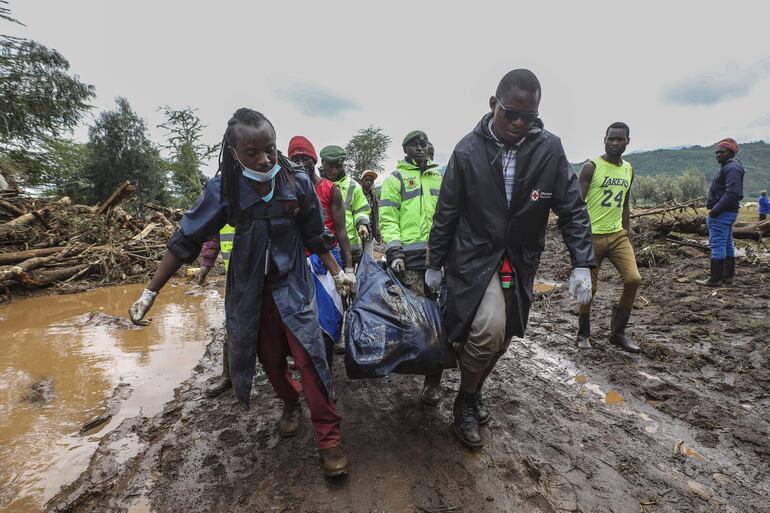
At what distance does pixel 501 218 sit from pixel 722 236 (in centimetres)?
523

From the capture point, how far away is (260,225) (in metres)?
1.90

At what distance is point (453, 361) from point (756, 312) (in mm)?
4194

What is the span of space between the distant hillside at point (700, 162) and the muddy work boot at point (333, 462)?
100109 millimetres

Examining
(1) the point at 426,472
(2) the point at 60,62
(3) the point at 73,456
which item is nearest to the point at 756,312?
(1) the point at 426,472

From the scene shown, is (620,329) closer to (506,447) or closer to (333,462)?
(506,447)

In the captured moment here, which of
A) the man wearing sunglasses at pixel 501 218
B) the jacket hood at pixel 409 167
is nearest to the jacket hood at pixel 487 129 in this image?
the man wearing sunglasses at pixel 501 218

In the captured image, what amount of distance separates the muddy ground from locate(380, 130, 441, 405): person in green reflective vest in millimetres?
922

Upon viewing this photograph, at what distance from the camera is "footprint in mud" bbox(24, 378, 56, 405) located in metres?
2.86

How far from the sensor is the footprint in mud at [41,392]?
2.86 m

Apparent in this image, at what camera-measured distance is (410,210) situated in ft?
10.00

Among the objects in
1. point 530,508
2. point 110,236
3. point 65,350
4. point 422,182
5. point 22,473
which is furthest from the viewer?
point 110,236

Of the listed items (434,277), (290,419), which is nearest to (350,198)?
(434,277)

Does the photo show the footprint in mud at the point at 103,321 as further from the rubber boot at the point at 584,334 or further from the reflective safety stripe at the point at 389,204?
the rubber boot at the point at 584,334

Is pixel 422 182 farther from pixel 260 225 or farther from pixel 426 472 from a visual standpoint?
pixel 426 472
